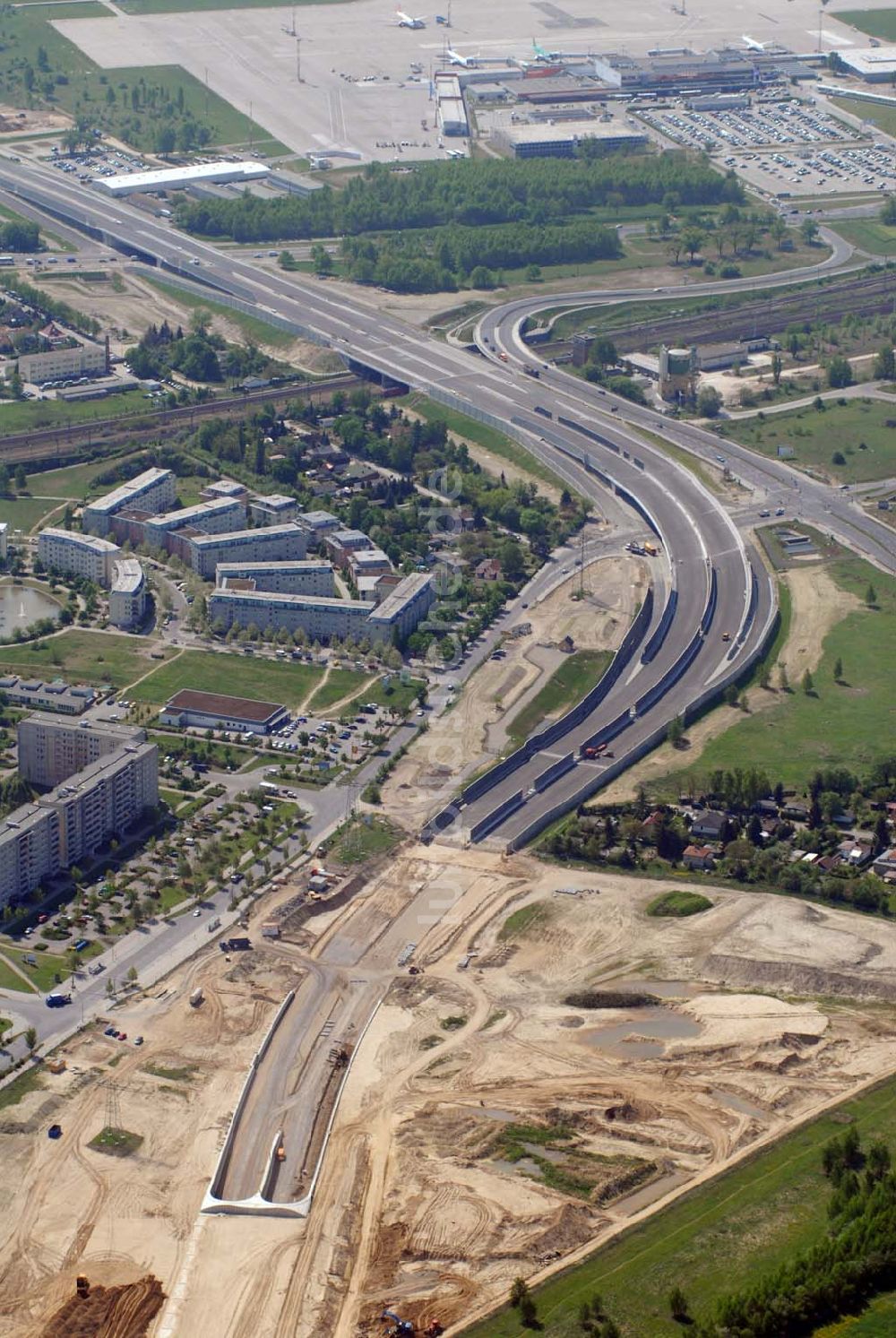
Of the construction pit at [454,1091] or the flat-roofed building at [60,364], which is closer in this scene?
the construction pit at [454,1091]

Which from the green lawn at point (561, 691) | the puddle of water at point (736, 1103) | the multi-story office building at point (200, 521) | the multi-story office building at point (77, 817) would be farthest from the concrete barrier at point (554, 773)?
the multi-story office building at point (200, 521)

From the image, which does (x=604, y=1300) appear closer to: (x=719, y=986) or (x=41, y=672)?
(x=719, y=986)

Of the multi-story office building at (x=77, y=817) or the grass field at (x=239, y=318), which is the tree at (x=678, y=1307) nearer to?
the multi-story office building at (x=77, y=817)

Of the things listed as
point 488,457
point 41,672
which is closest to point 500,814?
point 41,672

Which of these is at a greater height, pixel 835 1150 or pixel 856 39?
pixel 856 39

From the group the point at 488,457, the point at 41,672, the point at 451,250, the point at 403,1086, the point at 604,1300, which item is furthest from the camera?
the point at 451,250

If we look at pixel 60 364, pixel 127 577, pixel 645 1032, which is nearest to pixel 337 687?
pixel 127 577

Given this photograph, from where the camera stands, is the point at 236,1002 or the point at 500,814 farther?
the point at 500,814
